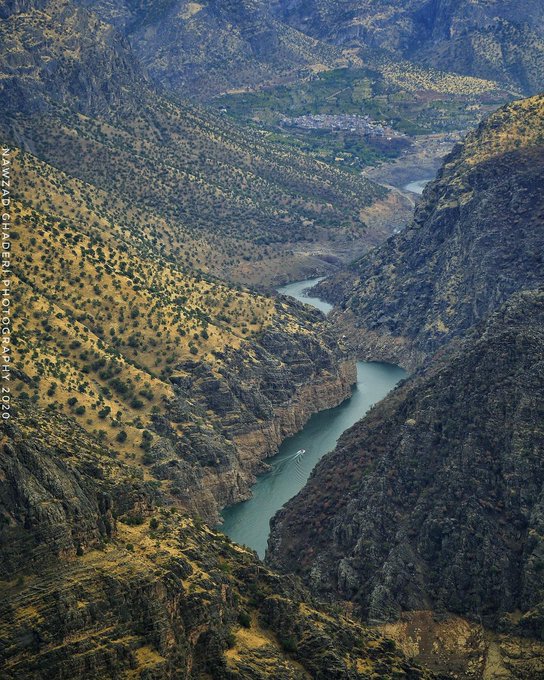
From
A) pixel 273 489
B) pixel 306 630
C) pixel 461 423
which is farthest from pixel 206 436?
pixel 306 630

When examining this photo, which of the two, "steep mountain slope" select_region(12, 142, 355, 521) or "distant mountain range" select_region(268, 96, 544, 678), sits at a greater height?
"steep mountain slope" select_region(12, 142, 355, 521)

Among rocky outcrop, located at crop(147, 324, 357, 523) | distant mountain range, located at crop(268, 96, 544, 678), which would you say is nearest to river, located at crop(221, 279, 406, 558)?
rocky outcrop, located at crop(147, 324, 357, 523)

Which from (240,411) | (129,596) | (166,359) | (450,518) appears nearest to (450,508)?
(450,518)

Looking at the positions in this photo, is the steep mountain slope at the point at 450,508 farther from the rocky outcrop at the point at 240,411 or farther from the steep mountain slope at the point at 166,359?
the steep mountain slope at the point at 166,359

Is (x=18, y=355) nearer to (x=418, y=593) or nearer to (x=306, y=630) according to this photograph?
(x=418, y=593)

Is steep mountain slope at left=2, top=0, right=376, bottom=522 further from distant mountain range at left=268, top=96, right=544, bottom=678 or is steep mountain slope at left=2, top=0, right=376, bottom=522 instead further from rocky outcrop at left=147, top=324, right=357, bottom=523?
distant mountain range at left=268, top=96, right=544, bottom=678

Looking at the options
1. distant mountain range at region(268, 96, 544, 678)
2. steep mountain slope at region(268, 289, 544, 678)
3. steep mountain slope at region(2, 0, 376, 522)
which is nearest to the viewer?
distant mountain range at region(268, 96, 544, 678)

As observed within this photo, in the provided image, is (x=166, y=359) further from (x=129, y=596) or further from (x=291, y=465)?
(x=129, y=596)
